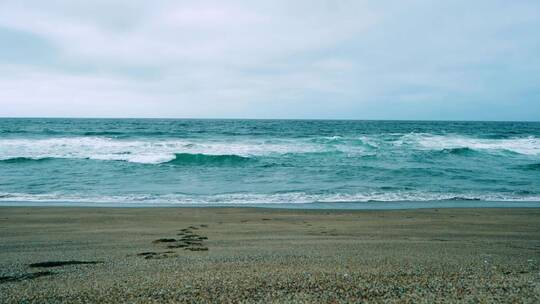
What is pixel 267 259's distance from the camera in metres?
5.19

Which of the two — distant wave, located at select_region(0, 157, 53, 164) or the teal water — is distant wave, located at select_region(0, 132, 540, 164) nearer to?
the teal water

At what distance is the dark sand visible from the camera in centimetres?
382

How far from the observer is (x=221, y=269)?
15.3 feet

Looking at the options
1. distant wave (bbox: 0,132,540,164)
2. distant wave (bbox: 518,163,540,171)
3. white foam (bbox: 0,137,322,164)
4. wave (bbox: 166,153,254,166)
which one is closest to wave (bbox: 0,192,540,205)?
distant wave (bbox: 518,163,540,171)

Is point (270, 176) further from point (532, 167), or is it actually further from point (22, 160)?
point (532, 167)

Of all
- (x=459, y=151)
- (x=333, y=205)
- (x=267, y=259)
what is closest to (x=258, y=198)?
(x=333, y=205)

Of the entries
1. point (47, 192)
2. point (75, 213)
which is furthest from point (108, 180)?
point (75, 213)

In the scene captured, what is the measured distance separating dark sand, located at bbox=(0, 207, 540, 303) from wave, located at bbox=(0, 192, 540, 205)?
325 cm

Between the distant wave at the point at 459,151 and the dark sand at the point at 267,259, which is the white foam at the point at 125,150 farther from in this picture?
the dark sand at the point at 267,259

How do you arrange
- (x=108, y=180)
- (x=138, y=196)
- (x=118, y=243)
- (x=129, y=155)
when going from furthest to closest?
(x=129, y=155) < (x=108, y=180) < (x=138, y=196) < (x=118, y=243)

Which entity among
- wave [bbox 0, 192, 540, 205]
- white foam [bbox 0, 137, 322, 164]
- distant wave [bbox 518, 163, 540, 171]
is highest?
white foam [bbox 0, 137, 322, 164]

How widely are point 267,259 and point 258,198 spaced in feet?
28.5

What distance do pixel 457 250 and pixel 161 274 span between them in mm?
4387

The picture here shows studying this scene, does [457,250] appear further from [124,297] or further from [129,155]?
[129,155]
